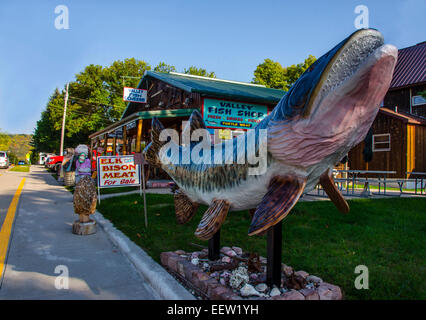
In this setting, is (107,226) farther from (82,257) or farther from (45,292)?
(45,292)

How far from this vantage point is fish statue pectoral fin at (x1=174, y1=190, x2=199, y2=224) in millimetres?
3148

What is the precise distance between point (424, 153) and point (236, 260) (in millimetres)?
16734

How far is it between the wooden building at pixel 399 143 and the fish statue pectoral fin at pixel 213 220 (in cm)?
1490

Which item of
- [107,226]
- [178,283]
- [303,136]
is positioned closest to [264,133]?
[303,136]

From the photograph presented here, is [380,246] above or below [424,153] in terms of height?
below

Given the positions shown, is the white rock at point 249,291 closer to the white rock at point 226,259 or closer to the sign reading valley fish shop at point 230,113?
the white rock at point 226,259

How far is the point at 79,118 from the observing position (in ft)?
115

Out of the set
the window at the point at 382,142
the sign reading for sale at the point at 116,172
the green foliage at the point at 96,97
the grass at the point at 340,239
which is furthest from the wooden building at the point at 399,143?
the green foliage at the point at 96,97

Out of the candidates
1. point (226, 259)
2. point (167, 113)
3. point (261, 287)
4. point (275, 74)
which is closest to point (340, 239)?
point (226, 259)

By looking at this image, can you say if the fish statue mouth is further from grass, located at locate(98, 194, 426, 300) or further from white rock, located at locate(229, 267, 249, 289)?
grass, located at locate(98, 194, 426, 300)

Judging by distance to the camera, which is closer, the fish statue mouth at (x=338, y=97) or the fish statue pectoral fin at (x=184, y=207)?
the fish statue mouth at (x=338, y=97)

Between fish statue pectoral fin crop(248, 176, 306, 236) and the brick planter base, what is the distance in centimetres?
112

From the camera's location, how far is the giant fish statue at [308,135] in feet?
4.84

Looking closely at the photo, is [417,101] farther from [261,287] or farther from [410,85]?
[261,287]
